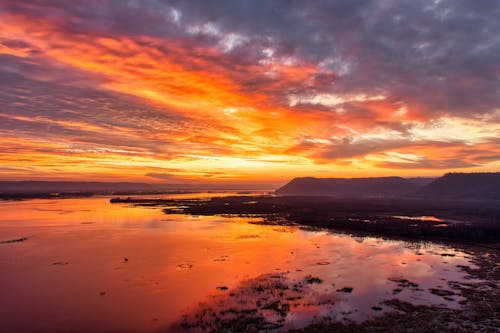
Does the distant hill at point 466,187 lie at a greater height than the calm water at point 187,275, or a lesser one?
greater

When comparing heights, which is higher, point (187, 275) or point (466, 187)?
point (466, 187)

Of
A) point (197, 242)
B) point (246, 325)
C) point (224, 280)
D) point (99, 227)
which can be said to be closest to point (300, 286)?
point (224, 280)

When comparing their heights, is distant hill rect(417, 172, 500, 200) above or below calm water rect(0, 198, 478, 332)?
above

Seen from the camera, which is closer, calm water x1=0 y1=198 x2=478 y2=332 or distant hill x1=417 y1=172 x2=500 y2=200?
calm water x1=0 y1=198 x2=478 y2=332

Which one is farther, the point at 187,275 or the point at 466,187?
the point at 466,187
